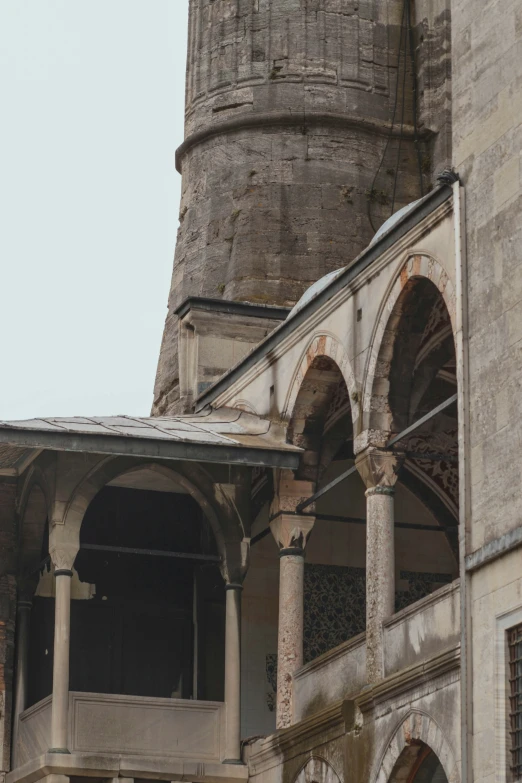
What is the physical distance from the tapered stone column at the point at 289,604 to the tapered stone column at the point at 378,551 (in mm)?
1872

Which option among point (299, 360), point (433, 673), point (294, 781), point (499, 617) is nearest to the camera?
point (499, 617)

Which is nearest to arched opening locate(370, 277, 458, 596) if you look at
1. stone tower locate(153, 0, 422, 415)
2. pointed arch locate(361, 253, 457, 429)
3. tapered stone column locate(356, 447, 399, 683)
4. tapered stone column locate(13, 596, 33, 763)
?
pointed arch locate(361, 253, 457, 429)

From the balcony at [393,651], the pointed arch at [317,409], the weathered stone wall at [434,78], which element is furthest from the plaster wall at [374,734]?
the weathered stone wall at [434,78]

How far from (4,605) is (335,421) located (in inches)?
166

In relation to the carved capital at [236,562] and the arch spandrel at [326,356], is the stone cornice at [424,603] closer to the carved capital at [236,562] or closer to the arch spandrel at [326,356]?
the arch spandrel at [326,356]

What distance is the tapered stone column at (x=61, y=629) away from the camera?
17484 millimetres

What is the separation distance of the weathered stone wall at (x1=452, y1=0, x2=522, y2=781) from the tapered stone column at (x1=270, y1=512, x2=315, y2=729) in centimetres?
423

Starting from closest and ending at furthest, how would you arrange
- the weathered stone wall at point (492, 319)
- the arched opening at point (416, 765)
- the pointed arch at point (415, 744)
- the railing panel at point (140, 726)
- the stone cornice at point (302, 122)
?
the weathered stone wall at point (492, 319), the pointed arch at point (415, 744), the arched opening at point (416, 765), the railing panel at point (140, 726), the stone cornice at point (302, 122)

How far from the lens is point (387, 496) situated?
16344 mm

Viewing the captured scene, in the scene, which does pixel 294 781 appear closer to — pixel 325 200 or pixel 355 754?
pixel 355 754

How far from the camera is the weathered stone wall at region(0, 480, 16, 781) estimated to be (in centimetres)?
1946

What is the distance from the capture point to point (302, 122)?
1016 inches

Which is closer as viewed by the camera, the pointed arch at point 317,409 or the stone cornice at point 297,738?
the stone cornice at point 297,738

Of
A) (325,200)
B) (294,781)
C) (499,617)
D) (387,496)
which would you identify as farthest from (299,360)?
(325,200)
